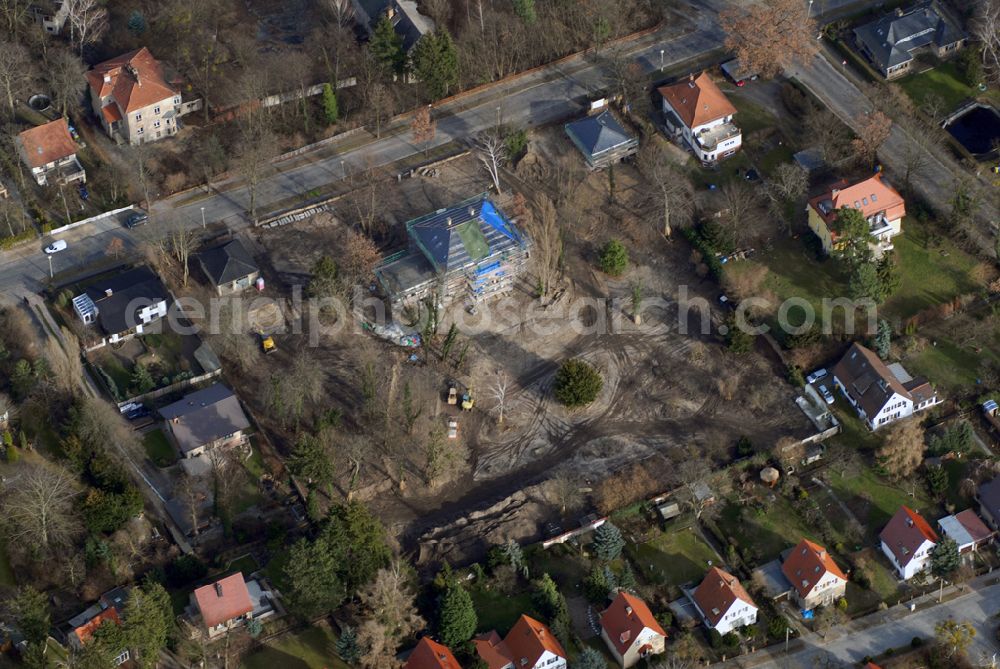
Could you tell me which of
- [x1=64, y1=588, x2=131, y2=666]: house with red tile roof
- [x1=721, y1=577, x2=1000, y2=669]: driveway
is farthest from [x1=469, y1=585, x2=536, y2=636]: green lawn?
[x1=64, y1=588, x2=131, y2=666]: house with red tile roof

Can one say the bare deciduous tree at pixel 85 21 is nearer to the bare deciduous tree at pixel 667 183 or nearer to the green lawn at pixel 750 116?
the bare deciduous tree at pixel 667 183

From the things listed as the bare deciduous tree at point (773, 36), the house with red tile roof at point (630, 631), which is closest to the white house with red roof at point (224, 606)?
the house with red tile roof at point (630, 631)

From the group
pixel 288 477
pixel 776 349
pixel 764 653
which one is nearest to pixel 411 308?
pixel 288 477

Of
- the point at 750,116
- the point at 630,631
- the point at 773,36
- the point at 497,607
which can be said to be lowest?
the point at 497,607

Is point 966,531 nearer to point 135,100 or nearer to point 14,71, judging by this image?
point 135,100

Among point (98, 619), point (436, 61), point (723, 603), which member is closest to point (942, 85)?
point (436, 61)

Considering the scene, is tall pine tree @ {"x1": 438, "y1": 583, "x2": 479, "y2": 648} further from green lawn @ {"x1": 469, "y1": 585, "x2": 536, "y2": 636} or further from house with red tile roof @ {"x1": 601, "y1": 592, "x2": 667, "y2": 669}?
house with red tile roof @ {"x1": 601, "y1": 592, "x2": 667, "y2": 669}
